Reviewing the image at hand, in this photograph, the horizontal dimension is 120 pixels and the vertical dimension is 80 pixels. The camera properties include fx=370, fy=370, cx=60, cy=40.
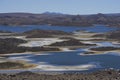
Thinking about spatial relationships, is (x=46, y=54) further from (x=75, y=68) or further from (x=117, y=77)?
(x=117, y=77)

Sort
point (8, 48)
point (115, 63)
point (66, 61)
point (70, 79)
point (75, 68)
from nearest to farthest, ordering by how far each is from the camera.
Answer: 1. point (70, 79)
2. point (75, 68)
3. point (115, 63)
4. point (66, 61)
5. point (8, 48)

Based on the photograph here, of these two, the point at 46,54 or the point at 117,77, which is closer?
the point at 117,77

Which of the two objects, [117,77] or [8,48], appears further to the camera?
[8,48]

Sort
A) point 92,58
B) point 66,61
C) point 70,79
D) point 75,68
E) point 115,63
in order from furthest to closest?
point 92,58 < point 66,61 < point 115,63 < point 75,68 < point 70,79

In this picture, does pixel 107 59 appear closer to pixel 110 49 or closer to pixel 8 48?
pixel 110 49

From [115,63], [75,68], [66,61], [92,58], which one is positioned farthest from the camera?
[92,58]

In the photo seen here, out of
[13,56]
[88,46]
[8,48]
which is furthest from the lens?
[88,46]

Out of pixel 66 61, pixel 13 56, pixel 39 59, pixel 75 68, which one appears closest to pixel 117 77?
pixel 75 68

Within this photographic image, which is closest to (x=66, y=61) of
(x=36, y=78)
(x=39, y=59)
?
(x=39, y=59)

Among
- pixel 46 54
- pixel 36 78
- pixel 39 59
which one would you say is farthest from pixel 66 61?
pixel 36 78
